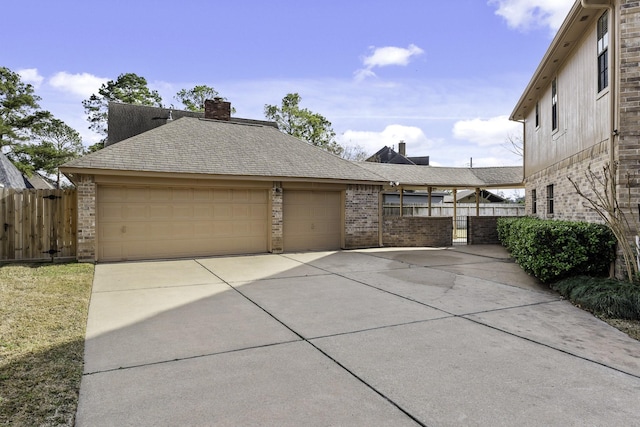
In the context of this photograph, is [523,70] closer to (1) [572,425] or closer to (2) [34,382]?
(1) [572,425]

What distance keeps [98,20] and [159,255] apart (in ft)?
25.4

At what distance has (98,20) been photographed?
40.4 feet

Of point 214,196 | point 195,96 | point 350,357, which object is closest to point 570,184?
point 350,357

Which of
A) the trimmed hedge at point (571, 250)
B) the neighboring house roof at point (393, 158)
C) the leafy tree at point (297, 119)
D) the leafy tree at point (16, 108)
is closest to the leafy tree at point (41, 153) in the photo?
the leafy tree at point (16, 108)

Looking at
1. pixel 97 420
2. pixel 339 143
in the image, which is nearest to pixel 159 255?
pixel 97 420

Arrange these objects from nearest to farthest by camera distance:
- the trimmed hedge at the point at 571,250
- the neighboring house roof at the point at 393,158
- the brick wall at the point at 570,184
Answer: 1. the trimmed hedge at the point at 571,250
2. the brick wall at the point at 570,184
3. the neighboring house roof at the point at 393,158

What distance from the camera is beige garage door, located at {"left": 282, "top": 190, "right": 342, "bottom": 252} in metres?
12.7

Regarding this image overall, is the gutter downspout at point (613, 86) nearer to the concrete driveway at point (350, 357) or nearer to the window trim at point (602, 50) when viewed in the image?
the window trim at point (602, 50)

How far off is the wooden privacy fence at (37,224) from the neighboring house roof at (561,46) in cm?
1219

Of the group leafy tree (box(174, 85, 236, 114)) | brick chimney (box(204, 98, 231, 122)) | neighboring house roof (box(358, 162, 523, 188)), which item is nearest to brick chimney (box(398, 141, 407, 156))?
leafy tree (box(174, 85, 236, 114))

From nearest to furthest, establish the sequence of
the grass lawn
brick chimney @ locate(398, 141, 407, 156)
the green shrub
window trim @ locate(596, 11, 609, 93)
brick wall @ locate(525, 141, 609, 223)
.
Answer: the grass lawn < the green shrub < window trim @ locate(596, 11, 609, 93) < brick wall @ locate(525, 141, 609, 223) < brick chimney @ locate(398, 141, 407, 156)

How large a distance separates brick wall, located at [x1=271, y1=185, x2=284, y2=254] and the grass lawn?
5.61 meters

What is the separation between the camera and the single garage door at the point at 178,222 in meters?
10.3

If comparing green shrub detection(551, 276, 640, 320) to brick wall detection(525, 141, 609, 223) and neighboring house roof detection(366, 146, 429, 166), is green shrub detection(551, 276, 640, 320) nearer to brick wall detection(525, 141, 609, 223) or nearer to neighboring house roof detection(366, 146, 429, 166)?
brick wall detection(525, 141, 609, 223)
